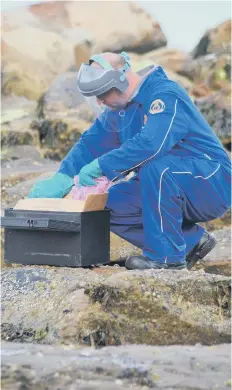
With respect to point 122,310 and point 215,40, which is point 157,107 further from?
point 215,40

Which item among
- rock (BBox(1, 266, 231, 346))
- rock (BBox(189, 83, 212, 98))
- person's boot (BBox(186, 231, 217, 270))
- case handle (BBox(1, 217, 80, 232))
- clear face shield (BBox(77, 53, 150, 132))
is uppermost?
rock (BBox(189, 83, 212, 98))

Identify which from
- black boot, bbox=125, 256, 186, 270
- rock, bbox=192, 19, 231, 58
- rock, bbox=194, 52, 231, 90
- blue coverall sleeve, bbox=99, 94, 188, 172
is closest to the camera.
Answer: blue coverall sleeve, bbox=99, 94, 188, 172

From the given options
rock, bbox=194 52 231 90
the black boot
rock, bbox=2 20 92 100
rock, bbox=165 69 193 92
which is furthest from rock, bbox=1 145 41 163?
the black boot

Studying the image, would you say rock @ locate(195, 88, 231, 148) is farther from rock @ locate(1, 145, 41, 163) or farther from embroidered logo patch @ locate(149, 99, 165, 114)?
embroidered logo patch @ locate(149, 99, 165, 114)

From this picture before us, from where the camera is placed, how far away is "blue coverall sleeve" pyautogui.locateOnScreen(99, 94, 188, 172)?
4.36m

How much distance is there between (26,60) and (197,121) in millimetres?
17429

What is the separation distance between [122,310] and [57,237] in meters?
0.85

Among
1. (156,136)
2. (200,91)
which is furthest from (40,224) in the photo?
(200,91)

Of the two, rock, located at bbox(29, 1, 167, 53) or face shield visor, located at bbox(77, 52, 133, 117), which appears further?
rock, located at bbox(29, 1, 167, 53)

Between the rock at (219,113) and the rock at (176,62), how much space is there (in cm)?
846

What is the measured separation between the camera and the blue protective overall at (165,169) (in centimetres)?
441

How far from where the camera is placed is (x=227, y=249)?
750 cm

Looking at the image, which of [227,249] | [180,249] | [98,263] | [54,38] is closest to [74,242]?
[98,263]

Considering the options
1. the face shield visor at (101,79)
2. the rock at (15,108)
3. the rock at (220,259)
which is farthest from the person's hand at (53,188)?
the rock at (15,108)
